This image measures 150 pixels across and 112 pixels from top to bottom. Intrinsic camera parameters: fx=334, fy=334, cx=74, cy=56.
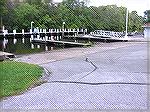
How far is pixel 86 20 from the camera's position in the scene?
270 cm

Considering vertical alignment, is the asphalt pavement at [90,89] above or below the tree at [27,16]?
below

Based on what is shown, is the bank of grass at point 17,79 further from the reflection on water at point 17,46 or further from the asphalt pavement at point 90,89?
the reflection on water at point 17,46

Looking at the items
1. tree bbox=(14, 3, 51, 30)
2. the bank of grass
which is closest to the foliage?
tree bbox=(14, 3, 51, 30)

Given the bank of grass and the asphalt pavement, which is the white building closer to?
the asphalt pavement

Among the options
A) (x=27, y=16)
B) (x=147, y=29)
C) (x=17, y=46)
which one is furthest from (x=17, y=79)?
(x=17, y=46)

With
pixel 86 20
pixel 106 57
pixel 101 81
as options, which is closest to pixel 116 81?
pixel 101 81

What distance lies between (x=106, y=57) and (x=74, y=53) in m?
0.88

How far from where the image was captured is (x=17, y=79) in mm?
3422

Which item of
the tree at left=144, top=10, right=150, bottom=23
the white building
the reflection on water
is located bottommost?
the reflection on water

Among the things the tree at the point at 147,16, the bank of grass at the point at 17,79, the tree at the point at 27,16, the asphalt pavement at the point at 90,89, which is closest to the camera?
the tree at the point at 147,16

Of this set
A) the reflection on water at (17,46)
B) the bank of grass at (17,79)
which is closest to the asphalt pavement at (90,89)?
the bank of grass at (17,79)

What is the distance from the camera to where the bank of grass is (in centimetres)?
296

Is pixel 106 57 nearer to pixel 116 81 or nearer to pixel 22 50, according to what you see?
pixel 22 50

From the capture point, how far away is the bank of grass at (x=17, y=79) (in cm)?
296
